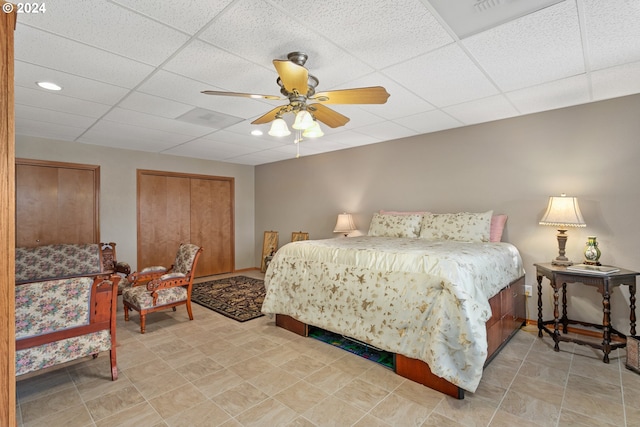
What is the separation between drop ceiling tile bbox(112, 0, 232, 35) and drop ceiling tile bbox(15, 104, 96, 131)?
94.7 inches

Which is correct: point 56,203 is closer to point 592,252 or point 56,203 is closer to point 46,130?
point 46,130

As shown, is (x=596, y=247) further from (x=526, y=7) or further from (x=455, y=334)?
(x=526, y=7)

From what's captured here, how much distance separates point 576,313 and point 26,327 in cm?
473

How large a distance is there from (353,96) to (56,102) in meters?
2.93

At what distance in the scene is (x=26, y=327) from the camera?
6.32 feet

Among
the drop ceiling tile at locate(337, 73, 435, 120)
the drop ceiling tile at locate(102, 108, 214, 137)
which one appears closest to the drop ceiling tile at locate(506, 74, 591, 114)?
the drop ceiling tile at locate(337, 73, 435, 120)

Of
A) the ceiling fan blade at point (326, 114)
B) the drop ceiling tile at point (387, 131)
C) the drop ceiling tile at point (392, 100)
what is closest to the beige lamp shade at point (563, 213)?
the drop ceiling tile at point (392, 100)

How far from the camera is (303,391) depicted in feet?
7.13

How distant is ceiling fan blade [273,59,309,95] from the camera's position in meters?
1.74

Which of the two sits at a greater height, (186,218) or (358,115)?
(358,115)

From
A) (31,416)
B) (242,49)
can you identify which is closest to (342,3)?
(242,49)

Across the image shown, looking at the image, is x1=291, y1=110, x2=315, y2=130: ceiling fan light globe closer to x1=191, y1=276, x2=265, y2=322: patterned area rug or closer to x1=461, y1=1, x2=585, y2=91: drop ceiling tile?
x1=461, y1=1, x2=585, y2=91: drop ceiling tile

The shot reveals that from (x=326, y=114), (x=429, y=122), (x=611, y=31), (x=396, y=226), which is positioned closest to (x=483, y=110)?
(x=429, y=122)

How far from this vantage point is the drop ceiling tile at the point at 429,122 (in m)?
3.40
